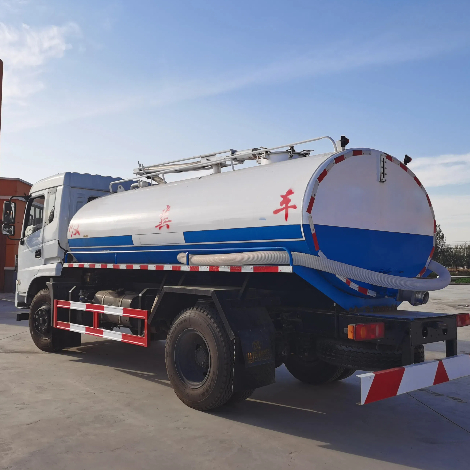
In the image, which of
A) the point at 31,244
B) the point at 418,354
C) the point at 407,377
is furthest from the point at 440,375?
the point at 31,244

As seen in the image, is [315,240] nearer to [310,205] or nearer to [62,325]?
[310,205]

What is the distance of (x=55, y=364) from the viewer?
828 centimetres

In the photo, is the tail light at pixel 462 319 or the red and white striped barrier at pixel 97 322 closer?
the tail light at pixel 462 319

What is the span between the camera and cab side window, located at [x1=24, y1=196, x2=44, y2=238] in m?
9.79

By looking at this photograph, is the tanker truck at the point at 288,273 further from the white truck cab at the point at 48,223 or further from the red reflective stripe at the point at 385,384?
the white truck cab at the point at 48,223

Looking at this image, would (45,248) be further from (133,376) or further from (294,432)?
(294,432)

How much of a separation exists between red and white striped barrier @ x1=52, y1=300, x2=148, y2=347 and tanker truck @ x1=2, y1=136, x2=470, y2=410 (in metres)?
0.04

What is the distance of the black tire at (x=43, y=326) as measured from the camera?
910 cm

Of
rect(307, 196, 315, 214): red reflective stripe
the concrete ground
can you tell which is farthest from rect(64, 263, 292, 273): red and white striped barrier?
the concrete ground

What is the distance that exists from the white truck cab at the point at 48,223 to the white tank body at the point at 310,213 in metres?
2.72

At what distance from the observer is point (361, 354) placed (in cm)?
556

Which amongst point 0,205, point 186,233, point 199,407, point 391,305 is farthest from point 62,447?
point 0,205

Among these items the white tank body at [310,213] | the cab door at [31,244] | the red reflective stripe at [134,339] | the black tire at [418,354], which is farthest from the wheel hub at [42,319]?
the black tire at [418,354]

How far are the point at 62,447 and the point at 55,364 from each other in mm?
3886
